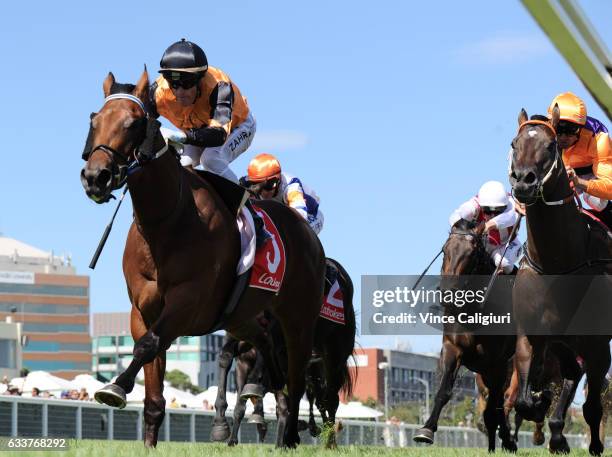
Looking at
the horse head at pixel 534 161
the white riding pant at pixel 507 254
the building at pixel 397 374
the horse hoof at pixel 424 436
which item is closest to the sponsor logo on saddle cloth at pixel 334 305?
the white riding pant at pixel 507 254

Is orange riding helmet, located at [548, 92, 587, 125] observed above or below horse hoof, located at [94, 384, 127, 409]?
above

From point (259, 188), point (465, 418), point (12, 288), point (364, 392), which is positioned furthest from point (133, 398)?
point (12, 288)

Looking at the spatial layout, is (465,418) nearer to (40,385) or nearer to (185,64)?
(40,385)

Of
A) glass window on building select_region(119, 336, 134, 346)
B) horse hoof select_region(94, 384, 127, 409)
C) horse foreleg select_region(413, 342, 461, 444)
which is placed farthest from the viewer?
glass window on building select_region(119, 336, 134, 346)

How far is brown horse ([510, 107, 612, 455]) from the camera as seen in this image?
25.1 ft

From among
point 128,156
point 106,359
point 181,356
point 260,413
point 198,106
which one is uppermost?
point 181,356

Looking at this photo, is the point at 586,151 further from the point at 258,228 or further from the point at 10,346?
the point at 10,346

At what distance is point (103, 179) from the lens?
18.8 ft

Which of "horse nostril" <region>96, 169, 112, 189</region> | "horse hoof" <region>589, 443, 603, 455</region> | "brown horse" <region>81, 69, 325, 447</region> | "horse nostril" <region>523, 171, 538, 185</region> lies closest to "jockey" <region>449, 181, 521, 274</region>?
"horse hoof" <region>589, 443, 603, 455</region>

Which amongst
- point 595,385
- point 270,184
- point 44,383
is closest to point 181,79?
point 595,385

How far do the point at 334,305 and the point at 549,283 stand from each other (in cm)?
360

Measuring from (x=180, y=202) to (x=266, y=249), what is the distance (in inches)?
44.2

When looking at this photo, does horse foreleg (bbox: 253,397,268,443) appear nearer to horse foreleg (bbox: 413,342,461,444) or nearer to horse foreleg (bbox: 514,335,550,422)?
horse foreleg (bbox: 413,342,461,444)

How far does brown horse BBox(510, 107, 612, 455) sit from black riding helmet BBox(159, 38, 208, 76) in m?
2.13
